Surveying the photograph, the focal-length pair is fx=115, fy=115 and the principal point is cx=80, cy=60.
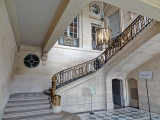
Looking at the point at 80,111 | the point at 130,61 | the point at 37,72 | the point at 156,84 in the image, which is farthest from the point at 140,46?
the point at 37,72

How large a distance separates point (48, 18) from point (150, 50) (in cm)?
409

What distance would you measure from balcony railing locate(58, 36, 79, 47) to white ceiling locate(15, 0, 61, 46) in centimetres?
314

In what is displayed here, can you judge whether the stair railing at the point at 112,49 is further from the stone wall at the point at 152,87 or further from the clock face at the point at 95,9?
the clock face at the point at 95,9

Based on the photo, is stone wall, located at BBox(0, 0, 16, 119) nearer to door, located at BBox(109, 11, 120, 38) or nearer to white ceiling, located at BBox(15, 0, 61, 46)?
white ceiling, located at BBox(15, 0, 61, 46)

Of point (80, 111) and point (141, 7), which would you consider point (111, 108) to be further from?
point (141, 7)

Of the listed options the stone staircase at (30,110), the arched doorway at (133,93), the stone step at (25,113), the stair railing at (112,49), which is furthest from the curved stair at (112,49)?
the arched doorway at (133,93)

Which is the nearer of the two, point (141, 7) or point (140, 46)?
point (141, 7)

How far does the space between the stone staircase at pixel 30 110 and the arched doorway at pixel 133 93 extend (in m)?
4.02

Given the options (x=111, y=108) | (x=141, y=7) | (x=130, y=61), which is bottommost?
(x=111, y=108)

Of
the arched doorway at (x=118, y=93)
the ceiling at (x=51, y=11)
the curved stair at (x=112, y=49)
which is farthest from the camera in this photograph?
the arched doorway at (x=118, y=93)

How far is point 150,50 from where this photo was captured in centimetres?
469

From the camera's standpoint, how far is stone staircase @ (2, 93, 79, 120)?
3573 millimetres

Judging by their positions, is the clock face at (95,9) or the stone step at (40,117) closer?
the stone step at (40,117)

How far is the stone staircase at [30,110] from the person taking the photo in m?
3.57
